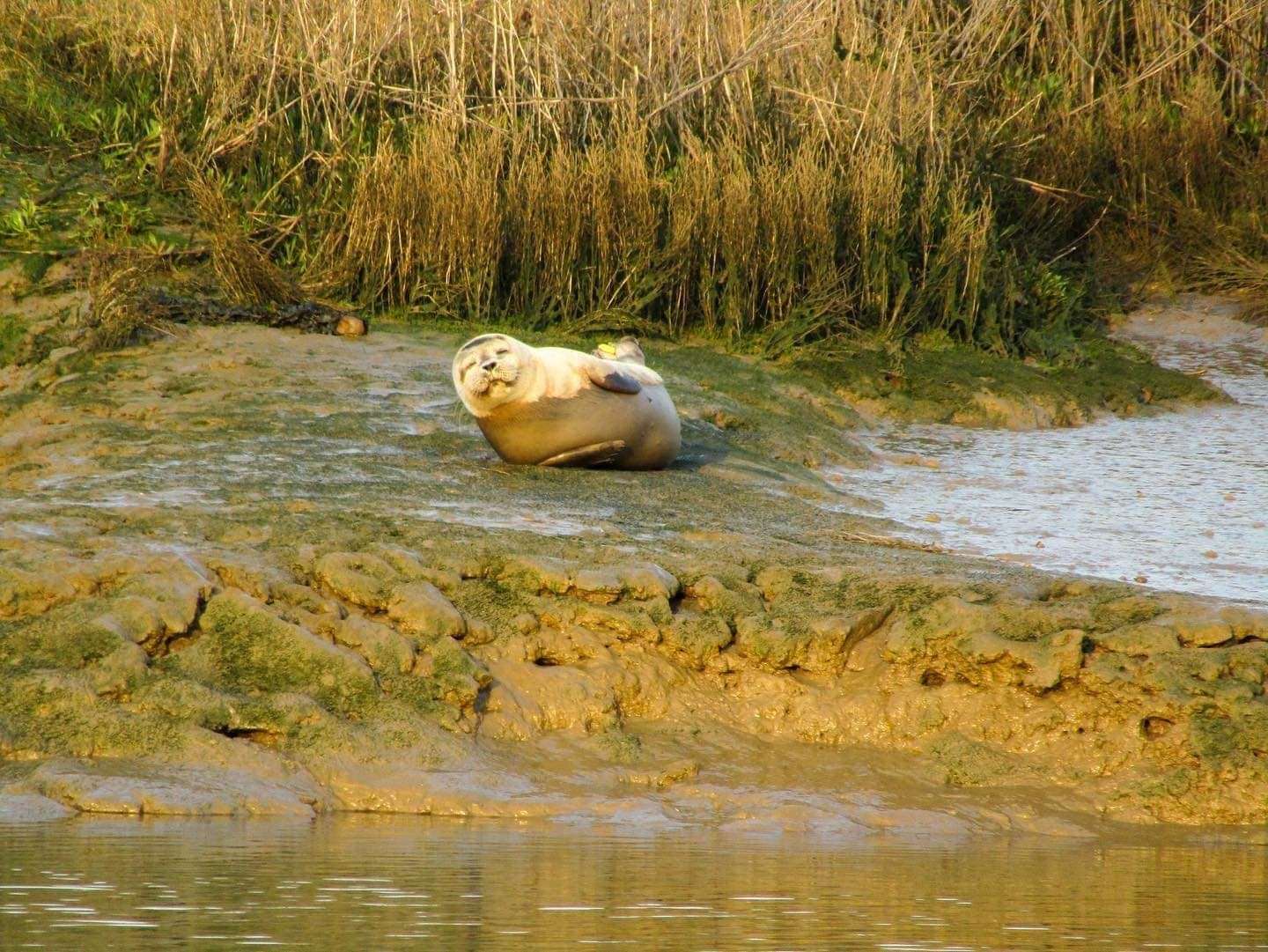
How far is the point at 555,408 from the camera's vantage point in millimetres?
7523

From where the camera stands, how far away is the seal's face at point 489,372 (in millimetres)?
7480

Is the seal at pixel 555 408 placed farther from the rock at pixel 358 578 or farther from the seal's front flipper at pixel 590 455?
the rock at pixel 358 578

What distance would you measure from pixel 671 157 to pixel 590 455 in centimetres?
433

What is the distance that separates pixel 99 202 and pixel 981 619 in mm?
7155

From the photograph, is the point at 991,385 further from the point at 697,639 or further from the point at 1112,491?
the point at 697,639

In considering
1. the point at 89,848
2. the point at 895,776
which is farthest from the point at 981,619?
the point at 89,848

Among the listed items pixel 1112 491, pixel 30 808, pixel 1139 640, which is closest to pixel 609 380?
pixel 1112 491

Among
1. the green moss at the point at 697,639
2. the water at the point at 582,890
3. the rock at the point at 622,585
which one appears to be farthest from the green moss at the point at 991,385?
the water at the point at 582,890

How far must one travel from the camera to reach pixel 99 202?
1080 cm

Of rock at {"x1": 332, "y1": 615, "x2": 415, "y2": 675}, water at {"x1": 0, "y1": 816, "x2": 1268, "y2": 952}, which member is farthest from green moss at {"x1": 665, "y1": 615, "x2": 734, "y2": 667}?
water at {"x1": 0, "y1": 816, "x2": 1268, "y2": 952}

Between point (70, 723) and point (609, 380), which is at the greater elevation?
point (609, 380)

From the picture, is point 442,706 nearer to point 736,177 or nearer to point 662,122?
point 736,177

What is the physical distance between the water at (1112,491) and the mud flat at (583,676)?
866mm

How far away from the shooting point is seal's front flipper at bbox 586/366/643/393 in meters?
7.64
